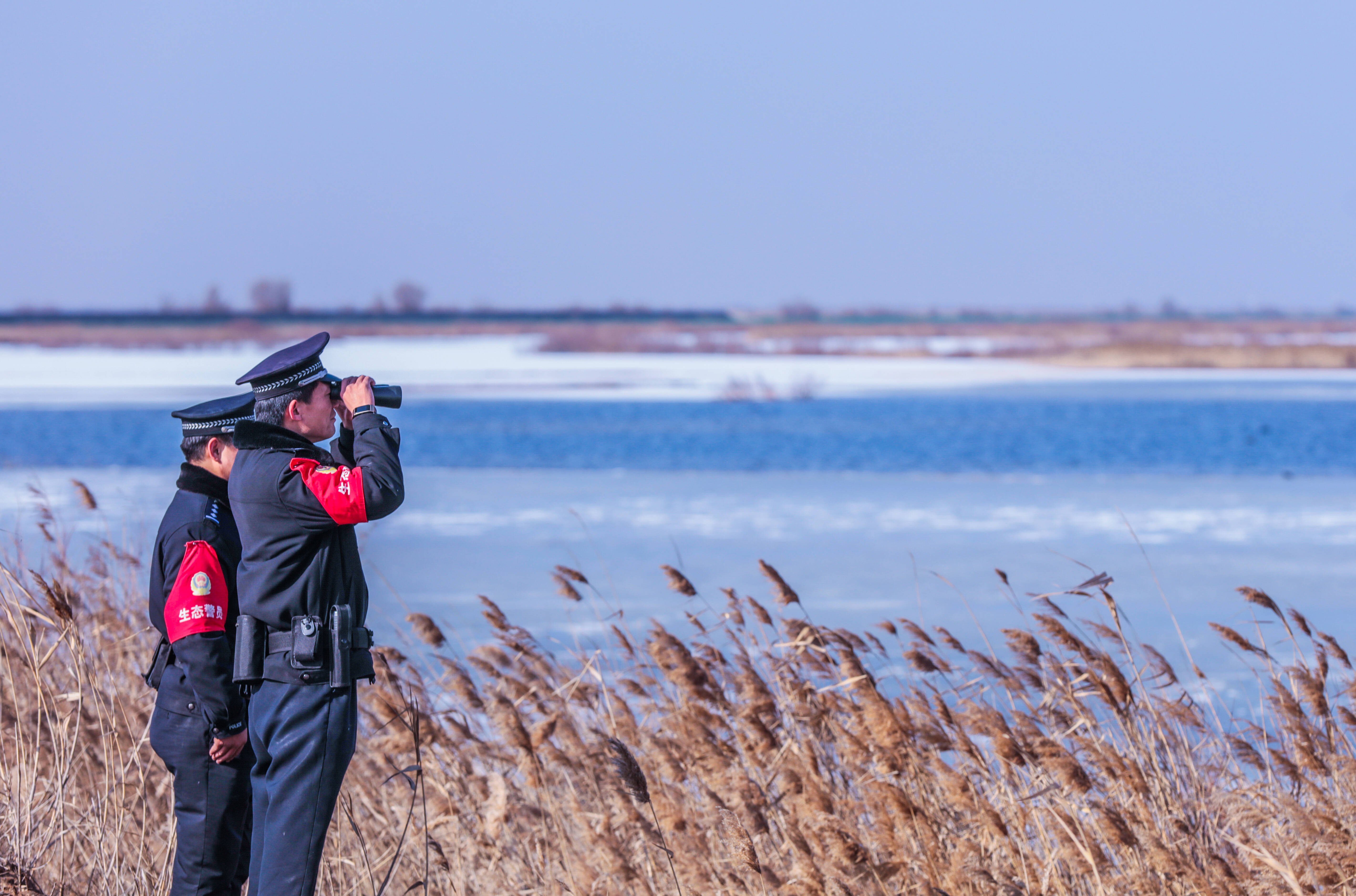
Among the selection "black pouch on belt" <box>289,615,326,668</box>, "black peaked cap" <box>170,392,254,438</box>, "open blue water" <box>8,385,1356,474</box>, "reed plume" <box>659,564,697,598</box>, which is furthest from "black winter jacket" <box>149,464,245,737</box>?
"open blue water" <box>8,385,1356,474</box>

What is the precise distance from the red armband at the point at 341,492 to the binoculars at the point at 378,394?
0.26 meters

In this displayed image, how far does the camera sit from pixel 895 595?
948 cm

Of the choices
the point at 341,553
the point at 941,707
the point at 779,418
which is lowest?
the point at 779,418

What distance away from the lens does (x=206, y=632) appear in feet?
10.5

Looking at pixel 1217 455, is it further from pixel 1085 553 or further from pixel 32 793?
pixel 32 793

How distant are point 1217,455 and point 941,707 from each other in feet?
67.8

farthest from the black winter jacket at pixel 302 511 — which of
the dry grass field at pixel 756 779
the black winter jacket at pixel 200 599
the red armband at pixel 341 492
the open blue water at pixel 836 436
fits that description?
the open blue water at pixel 836 436

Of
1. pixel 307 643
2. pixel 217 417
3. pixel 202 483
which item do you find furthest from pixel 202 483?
pixel 307 643

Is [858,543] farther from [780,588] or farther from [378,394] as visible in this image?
[378,394]

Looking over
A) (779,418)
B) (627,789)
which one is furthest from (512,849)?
(779,418)

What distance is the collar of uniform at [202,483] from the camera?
11.1ft

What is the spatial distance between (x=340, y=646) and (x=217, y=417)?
2.65 ft

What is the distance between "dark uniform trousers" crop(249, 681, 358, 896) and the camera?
295cm

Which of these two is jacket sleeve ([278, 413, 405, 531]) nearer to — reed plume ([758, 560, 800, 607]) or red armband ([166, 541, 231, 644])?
red armband ([166, 541, 231, 644])
